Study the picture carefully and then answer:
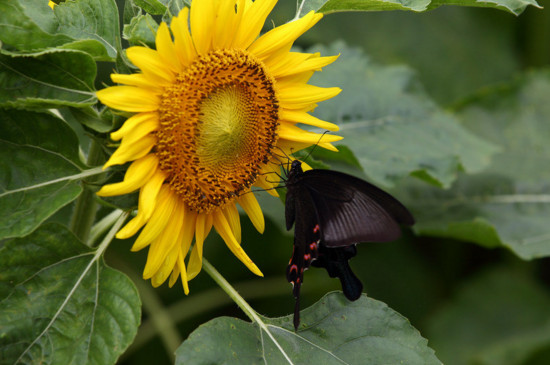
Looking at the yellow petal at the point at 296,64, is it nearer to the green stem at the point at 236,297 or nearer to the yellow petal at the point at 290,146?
the yellow petal at the point at 290,146

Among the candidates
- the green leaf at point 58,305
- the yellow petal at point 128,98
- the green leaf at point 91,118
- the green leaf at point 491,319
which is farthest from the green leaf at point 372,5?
the green leaf at point 491,319

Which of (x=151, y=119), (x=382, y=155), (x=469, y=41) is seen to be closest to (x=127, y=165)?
(x=151, y=119)

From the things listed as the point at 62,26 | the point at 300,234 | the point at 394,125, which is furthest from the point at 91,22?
the point at 394,125

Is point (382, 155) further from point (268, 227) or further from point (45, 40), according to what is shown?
point (45, 40)

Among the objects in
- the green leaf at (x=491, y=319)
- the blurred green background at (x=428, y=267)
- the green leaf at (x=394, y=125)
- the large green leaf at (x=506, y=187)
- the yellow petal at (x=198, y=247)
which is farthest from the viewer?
the green leaf at (x=491, y=319)

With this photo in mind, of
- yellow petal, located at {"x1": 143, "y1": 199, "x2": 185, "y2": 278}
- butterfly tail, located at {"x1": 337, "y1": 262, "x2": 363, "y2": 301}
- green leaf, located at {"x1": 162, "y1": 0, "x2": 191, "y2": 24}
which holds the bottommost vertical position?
butterfly tail, located at {"x1": 337, "y1": 262, "x2": 363, "y2": 301}

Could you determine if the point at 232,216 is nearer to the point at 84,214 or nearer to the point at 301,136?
the point at 301,136

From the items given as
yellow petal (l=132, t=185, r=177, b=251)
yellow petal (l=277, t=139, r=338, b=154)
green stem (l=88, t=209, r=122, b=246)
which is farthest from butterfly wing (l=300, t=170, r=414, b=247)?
green stem (l=88, t=209, r=122, b=246)

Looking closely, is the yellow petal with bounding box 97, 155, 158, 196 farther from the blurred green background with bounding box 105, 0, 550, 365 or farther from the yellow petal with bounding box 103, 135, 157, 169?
the blurred green background with bounding box 105, 0, 550, 365
